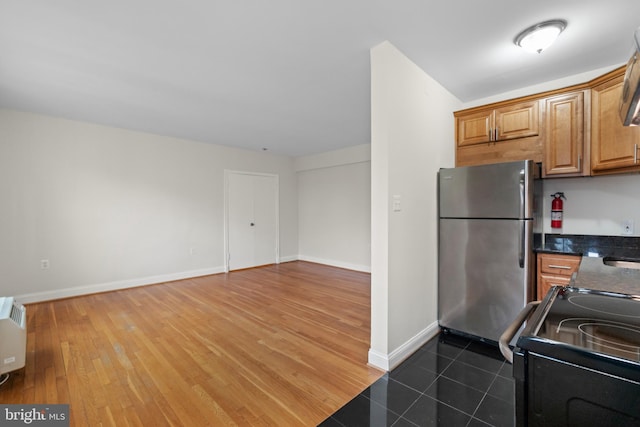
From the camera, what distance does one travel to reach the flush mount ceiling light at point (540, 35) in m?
1.82

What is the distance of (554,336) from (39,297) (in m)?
5.20

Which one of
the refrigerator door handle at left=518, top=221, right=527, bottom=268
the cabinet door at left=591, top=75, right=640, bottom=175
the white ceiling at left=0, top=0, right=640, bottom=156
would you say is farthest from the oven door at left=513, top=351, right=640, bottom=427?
the cabinet door at left=591, top=75, right=640, bottom=175

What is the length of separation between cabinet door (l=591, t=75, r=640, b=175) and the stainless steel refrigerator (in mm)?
437

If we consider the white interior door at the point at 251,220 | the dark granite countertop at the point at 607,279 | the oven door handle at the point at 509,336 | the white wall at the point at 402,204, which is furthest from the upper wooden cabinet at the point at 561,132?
the white interior door at the point at 251,220

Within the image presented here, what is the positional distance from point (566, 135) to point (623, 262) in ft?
3.59

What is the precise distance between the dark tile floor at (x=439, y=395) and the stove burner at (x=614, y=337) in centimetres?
110

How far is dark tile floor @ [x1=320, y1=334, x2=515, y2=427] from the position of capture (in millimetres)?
1584

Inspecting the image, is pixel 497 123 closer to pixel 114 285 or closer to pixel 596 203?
pixel 596 203

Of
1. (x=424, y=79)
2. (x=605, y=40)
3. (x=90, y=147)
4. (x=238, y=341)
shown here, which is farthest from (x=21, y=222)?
(x=605, y=40)

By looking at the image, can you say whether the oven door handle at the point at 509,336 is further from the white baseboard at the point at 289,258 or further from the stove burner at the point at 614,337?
the white baseboard at the point at 289,258

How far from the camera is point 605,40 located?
79.0 inches

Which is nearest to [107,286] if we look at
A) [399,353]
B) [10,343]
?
[10,343]

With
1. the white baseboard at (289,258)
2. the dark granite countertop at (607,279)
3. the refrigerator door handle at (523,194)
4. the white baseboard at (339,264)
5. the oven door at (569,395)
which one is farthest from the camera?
the white baseboard at (289,258)

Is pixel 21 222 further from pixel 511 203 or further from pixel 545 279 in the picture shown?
pixel 545 279
